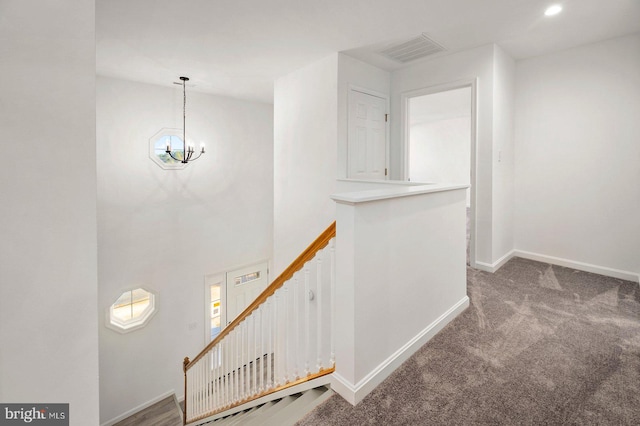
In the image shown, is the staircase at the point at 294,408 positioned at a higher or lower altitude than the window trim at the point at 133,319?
higher

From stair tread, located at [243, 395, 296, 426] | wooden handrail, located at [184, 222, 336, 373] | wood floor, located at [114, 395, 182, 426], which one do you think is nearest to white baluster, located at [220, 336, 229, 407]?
wooden handrail, located at [184, 222, 336, 373]

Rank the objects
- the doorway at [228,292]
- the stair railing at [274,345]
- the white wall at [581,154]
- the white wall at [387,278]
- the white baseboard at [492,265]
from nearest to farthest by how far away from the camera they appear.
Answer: the white wall at [387,278] → the stair railing at [274,345] → the white wall at [581,154] → the white baseboard at [492,265] → the doorway at [228,292]

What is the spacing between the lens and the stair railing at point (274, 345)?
1.92m

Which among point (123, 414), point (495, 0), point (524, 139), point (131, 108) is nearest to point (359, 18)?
point (495, 0)

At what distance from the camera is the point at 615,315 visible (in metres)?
2.48

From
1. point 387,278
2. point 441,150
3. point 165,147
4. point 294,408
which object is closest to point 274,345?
point 294,408

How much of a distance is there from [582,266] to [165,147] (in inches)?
240

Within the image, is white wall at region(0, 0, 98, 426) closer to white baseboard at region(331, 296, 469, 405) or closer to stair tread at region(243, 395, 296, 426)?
stair tread at region(243, 395, 296, 426)

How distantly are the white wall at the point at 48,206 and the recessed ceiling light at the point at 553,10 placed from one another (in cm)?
330

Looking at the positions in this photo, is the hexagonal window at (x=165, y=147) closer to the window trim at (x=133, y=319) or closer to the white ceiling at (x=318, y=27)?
the white ceiling at (x=318, y=27)

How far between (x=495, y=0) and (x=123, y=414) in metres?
7.23

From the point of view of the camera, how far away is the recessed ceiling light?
259 centimetres

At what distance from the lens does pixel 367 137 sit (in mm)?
4004

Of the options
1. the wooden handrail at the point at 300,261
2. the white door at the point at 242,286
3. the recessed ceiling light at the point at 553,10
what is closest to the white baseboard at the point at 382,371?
the wooden handrail at the point at 300,261
